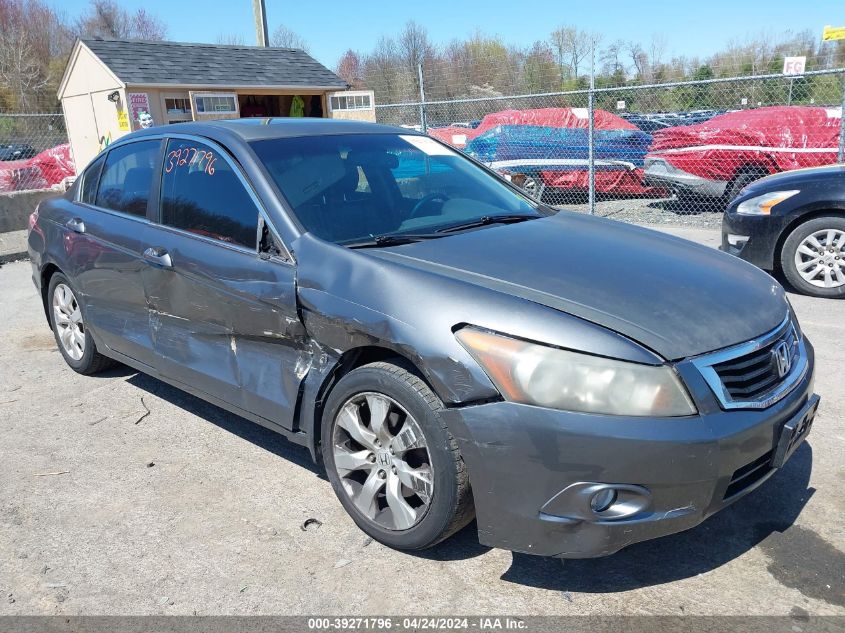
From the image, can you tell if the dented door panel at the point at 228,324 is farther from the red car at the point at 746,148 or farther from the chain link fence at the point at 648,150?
the red car at the point at 746,148

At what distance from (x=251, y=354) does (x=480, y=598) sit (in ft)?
4.78

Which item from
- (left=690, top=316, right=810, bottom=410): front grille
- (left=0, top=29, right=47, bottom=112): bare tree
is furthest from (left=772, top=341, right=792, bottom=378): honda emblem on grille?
(left=0, top=29, right=47, bottom=112): bare tree

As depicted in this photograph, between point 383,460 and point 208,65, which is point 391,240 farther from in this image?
point 208,65

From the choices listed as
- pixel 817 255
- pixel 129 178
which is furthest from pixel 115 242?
pixel 817 255

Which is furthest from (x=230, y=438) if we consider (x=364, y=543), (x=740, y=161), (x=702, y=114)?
(x=702, y=114)

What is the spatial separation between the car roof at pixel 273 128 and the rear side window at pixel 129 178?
0.14 meters

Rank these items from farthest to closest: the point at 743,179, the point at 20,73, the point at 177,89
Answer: the point at 20,73
the point at 177,89
the point at 743,179

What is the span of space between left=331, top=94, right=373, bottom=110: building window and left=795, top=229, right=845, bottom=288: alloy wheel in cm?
1086

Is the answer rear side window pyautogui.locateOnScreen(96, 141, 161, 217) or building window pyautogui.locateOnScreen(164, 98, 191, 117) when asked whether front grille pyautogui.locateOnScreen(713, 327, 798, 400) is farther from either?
building window pyautogui.locateOnScreen(164, 98, 191, 117)

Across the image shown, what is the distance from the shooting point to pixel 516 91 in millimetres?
23047

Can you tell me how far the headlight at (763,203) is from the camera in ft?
20.5

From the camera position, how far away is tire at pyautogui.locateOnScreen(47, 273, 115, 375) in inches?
189

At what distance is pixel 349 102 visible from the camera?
15531mm

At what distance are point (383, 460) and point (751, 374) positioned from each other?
4.53 feet
